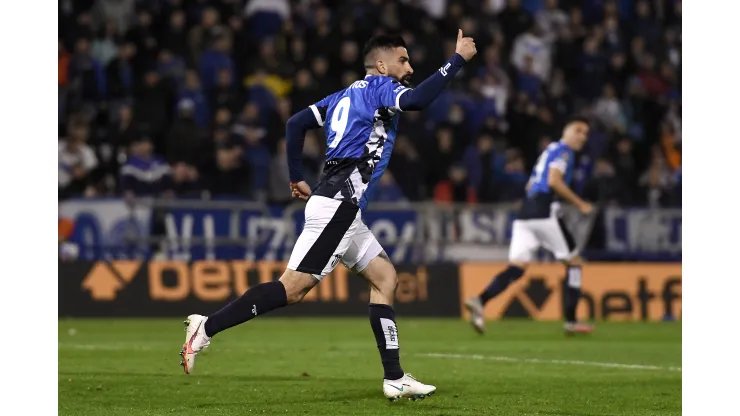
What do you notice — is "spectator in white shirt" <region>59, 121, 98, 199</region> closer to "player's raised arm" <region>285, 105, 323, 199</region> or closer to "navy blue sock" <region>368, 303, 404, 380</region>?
"player's raised arm" <region>285, 105, 323, 199</region>

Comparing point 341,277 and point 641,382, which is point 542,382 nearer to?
point 641,382

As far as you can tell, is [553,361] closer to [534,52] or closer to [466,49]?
[466,49]

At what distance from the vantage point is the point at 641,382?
9000 millimetres

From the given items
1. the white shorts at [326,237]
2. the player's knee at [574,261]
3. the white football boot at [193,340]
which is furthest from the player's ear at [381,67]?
the player's knee at [574,261]

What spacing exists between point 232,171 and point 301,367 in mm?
8968

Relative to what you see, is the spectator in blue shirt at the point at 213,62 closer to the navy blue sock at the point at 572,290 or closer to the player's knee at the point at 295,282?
the navy blue sock at the point at 572,290

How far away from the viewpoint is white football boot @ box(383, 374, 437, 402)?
7418mm

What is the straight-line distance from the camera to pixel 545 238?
1477 centimetres

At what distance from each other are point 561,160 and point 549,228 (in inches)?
34.3

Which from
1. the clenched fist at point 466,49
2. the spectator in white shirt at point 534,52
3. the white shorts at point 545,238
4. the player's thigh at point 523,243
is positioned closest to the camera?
the clenched fist at point 466,49

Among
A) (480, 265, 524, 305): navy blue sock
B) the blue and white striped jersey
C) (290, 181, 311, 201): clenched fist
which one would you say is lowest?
(480, 265, 524, 305): navy blue sock

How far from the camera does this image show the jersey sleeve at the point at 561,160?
14266 mm

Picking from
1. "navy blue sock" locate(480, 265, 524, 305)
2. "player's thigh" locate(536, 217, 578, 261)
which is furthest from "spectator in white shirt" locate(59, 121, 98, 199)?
"player's thigh" locate(536, 217, 578, 261)
